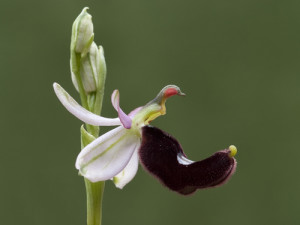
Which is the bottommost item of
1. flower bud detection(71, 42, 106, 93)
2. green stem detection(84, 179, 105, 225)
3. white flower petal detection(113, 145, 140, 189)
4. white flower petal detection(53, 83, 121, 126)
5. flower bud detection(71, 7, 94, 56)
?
green stem detection(84, 179, 105, 225)

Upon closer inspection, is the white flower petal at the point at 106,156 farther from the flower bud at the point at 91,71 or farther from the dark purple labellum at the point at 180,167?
the flower bud at the point at 91,71

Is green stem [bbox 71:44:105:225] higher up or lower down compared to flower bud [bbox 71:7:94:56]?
lower down

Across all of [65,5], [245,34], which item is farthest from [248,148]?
[65,5]

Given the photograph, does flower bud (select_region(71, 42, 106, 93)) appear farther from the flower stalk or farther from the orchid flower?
the orchid flower

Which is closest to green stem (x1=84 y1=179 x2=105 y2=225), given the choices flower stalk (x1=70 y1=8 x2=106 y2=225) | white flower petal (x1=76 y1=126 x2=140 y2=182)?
flower stalk (x1=70 y1=8 x2=106 y2=225)

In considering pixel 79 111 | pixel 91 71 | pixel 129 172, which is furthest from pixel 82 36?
pixel 129 172

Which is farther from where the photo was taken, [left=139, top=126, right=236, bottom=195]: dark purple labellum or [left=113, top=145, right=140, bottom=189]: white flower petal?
[left=113, top=145, right=140, bottom=189]: white flower petal
